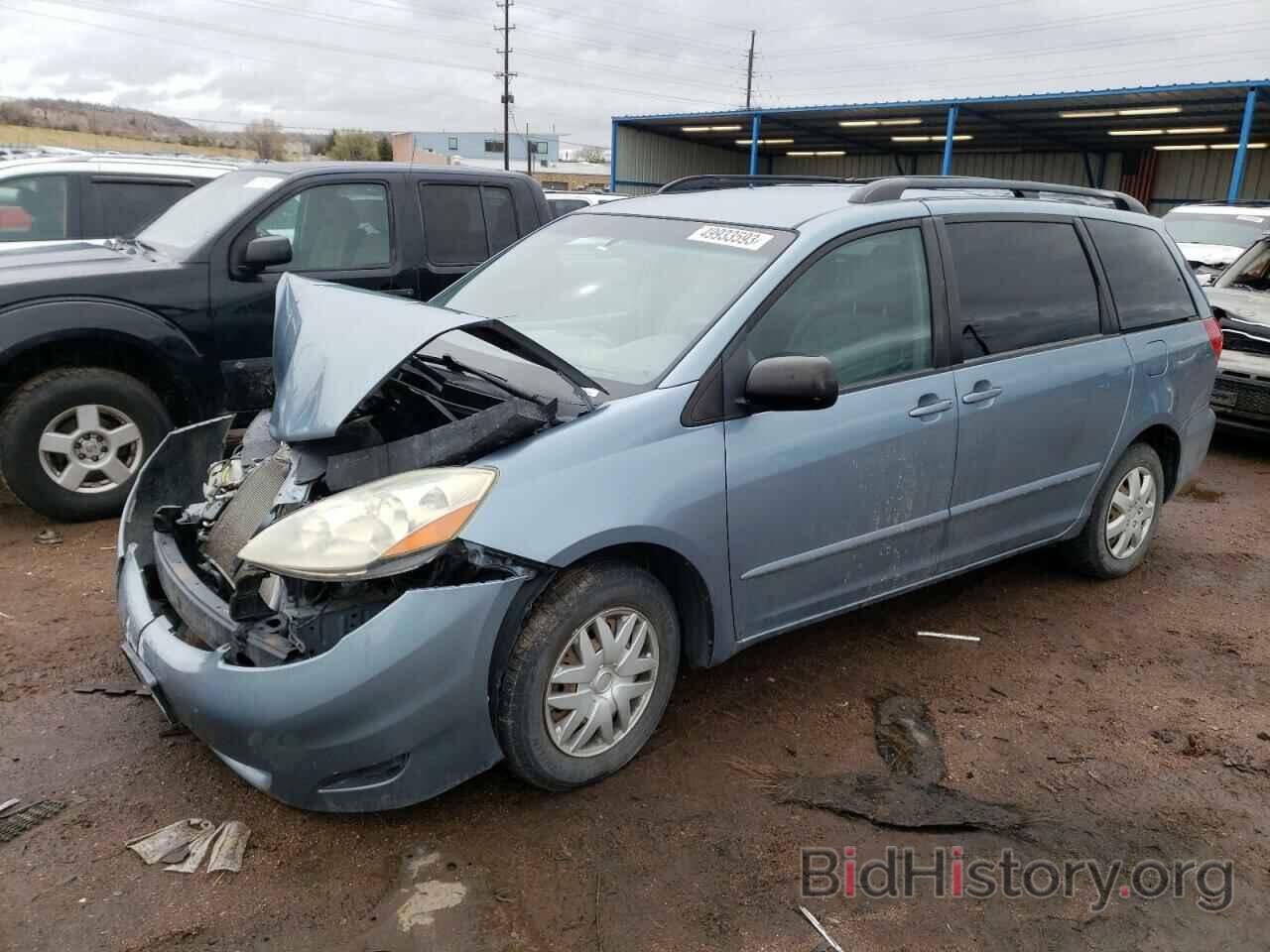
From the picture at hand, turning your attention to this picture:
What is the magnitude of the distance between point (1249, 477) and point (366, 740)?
677 cm

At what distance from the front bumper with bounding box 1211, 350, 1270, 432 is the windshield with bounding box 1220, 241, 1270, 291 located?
4.15 ft

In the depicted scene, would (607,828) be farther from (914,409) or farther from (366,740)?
→ (914,409)

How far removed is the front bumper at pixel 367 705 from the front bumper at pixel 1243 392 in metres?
6.61

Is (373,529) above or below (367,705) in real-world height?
above

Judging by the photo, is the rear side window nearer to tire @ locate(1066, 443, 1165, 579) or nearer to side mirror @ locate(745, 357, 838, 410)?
tire @ locate(1066, 443, 1165, 579)

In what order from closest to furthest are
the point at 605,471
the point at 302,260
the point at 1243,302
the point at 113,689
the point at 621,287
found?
the point at 605,471 < the point at 113,689 < the point at 621,287 < the point at 302,260 < the point at 1243,302

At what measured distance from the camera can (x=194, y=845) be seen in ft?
8.63

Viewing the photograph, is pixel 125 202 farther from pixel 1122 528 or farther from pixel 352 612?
pixel 1122 528

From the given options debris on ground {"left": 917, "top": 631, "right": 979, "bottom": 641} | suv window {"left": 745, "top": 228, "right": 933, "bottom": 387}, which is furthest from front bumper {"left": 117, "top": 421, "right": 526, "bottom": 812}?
debris on ground {"left": 917, "top": 631, "right": 979, "bottom": 641}

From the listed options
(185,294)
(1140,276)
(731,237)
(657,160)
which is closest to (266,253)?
(185,294)

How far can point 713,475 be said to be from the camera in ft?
9.65

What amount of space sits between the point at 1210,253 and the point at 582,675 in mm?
11750

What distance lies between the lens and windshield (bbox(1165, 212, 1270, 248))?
11.8 meters

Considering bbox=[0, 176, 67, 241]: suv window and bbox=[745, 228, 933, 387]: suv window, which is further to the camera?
bbox=[0, 176, 67, 241]: suv window
